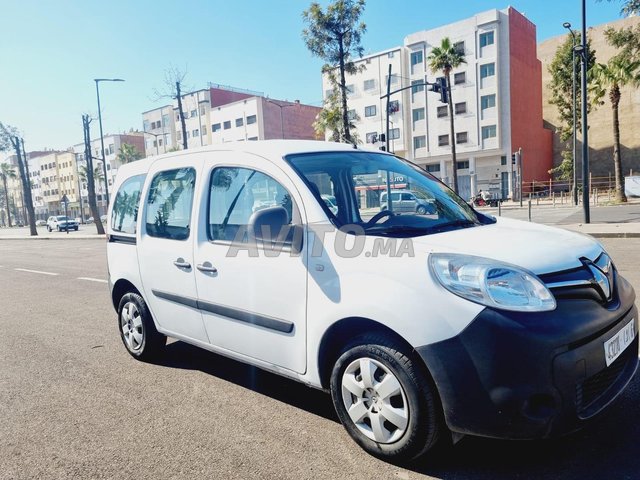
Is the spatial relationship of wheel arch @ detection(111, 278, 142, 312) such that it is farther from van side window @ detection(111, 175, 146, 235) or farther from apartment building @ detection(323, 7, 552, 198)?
apartment building @ detection(323, 7, 552, 198)

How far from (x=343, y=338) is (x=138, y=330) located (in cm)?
251

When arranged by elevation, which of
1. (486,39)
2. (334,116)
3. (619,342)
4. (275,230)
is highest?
(486,39)

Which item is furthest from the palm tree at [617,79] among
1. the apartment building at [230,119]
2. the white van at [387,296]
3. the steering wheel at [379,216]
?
the apartment building at [230,119]

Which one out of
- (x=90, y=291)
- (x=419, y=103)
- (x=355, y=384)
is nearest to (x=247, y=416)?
(x=355, y=384)

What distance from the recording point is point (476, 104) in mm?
44094

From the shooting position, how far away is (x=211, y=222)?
137 inches

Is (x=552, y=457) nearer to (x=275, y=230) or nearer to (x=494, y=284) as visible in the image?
(x=494, y=284)

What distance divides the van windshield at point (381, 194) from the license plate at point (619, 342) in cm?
104

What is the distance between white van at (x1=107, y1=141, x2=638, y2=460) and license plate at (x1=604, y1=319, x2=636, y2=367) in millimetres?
14

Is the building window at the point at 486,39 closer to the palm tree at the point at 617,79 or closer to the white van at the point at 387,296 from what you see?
the palm tree at the point at 617,79

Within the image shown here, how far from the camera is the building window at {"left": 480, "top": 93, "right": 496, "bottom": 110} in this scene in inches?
1697

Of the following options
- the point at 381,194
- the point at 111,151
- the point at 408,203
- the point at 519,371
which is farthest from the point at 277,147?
the point at 111,151

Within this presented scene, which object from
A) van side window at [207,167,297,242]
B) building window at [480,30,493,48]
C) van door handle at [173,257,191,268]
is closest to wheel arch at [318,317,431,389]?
van side window at [207,167,297,242]

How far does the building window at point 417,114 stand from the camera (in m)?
47.8
